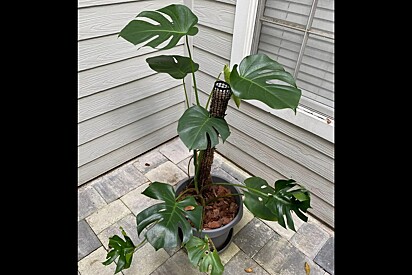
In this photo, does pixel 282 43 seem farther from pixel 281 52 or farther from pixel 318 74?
pixel 318 74

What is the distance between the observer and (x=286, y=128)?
1435 millimetres

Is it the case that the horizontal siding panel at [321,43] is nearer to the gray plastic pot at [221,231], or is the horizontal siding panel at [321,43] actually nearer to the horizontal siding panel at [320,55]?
the horizontal siding panel at [320,55]

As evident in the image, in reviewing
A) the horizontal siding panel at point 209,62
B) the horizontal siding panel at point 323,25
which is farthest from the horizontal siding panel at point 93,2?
the horizontal siding panel at point 323,25

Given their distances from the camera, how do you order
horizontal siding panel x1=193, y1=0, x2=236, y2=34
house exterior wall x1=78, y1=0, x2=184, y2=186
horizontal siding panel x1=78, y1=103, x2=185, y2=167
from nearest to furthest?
house exterior wall x1=78, y1=0, x2=184, y2=186, horizontal siding panel x1=193, y1=0, x2=236, y2=34, horizontal siding panel x1=78, y1=103, x2=185, y2=167

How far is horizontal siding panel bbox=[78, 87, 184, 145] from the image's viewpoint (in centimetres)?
149

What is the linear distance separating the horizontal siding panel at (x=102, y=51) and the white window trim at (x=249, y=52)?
0.55 meters

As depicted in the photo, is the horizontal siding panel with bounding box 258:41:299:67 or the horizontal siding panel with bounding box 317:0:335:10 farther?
the horizontal siding panel with bounding box 258:41:299:67

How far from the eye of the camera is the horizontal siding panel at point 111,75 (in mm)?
1359

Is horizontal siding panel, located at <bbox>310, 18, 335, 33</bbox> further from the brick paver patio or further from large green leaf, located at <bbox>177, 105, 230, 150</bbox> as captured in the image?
the brick paver patio

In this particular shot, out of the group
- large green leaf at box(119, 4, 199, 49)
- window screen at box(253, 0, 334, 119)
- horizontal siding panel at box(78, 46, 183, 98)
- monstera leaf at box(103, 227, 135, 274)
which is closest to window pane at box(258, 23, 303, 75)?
window screen at box(253, 0, 334, 119)

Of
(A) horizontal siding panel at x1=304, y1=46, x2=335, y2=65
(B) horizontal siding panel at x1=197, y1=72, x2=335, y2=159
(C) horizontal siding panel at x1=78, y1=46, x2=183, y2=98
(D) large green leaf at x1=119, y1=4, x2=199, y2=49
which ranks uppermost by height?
(D) large green leaf at x1=119, y1=4, x2=199, y2=49

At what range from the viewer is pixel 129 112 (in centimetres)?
162

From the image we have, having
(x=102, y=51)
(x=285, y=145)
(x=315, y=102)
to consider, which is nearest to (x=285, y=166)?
(x=285, y=145)
